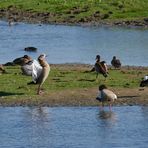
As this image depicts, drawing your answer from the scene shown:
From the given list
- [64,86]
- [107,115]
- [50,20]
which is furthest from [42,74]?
[50,20]

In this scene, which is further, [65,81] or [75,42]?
[75,42]

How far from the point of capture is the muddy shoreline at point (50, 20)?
62562mm

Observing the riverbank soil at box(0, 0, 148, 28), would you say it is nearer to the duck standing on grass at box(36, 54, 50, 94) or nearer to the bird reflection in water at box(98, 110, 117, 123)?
the duck standing on grass at box(36, 54, 50, 94)

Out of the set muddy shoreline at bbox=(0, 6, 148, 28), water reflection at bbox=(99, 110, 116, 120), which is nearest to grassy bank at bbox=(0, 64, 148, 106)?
water reflection at bbox=(99, 110, 116, 120)

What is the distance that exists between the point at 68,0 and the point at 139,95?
4851cm

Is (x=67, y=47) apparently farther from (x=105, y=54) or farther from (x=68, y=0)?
(x=68, y=0)

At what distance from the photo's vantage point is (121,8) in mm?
68000

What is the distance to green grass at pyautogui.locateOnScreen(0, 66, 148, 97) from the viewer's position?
92.8ft

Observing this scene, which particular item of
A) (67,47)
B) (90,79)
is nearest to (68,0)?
(67,47)

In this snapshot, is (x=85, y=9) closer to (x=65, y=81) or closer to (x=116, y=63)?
(x=116, y=63)

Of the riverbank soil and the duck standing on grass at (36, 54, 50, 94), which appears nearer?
the duck standing on grass at (36, 54, 50, 94)

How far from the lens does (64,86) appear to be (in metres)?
29.0

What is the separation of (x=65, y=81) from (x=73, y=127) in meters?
7.00

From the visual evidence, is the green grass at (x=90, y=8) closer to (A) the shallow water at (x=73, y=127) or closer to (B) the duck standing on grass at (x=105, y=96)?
(B) the duck standing on grass at (x=105, y=96)
